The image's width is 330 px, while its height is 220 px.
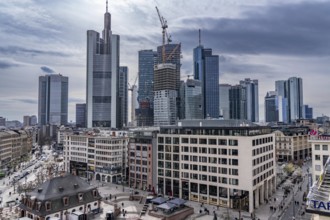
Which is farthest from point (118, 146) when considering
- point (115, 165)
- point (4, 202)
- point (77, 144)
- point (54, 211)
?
point (54, 211)

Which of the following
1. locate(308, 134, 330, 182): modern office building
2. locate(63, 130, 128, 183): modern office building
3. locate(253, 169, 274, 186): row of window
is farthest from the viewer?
locate(63, 130, 128, 183): modern office building

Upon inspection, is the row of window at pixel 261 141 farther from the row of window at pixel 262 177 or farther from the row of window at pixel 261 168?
the row of window at pixel 262 177

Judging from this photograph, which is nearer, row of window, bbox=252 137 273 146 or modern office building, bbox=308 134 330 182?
modern office building, bbox=308 134 330 182

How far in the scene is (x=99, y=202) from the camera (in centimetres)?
8031

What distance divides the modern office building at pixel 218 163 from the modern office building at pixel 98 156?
32326 millimetres

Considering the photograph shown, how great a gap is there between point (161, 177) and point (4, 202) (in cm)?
5639

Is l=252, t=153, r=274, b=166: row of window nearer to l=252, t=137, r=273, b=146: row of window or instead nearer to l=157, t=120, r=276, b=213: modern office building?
l=157, t=120, r=276, b=213: modern office building

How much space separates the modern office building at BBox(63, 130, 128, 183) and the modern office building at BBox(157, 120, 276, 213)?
32326 mm

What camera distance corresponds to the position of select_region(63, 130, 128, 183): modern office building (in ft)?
423

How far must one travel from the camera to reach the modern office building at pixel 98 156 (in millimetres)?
129000

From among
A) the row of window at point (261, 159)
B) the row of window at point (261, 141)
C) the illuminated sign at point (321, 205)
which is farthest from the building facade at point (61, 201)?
the illuminated sign at point (321, 205)

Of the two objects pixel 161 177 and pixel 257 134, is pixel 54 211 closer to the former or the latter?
pixel 161 177

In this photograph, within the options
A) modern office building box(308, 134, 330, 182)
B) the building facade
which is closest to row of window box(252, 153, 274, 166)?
modern office building box(308, 134, 330, 182)

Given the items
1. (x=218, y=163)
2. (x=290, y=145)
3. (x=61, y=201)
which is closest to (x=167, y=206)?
(x=218, y=163)
